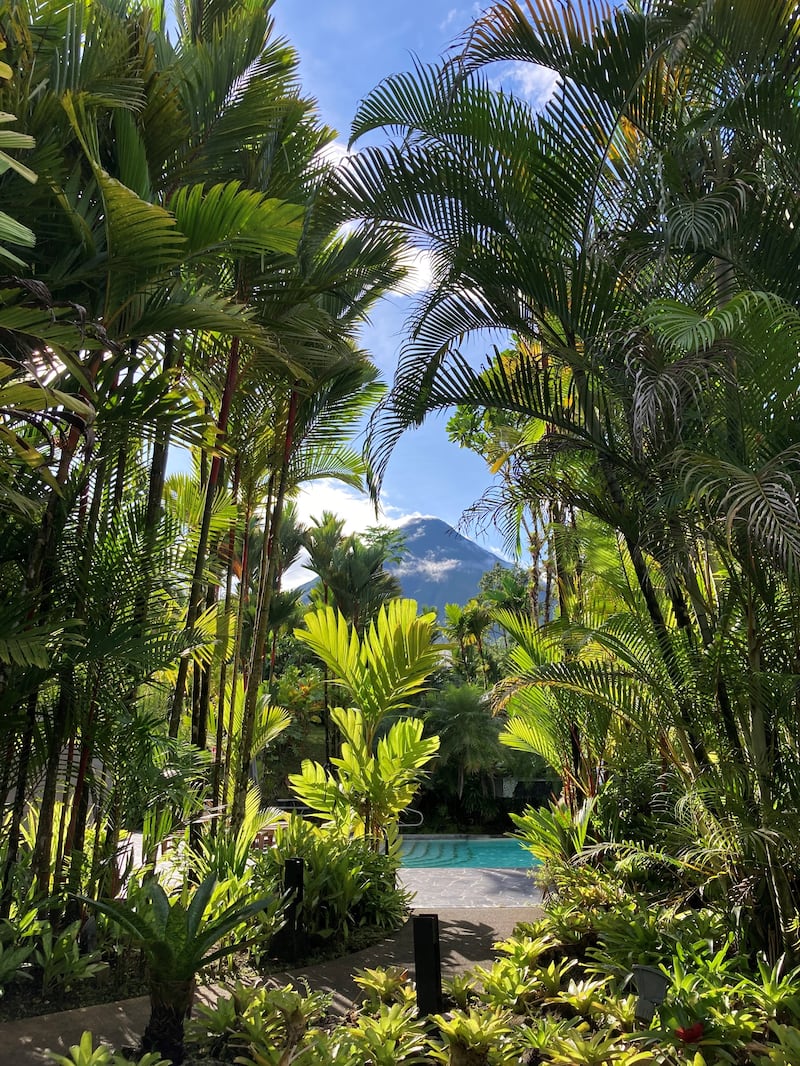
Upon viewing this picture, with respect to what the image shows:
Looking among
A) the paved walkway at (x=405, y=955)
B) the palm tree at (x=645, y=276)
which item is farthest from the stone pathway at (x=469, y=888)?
the palm tree at (x=645, y=276)

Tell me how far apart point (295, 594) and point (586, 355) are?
1832cm

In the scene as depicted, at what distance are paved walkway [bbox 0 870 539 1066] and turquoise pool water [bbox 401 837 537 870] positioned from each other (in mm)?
3607

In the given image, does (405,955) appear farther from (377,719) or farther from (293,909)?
(377,719)

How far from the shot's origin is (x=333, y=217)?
455 cm

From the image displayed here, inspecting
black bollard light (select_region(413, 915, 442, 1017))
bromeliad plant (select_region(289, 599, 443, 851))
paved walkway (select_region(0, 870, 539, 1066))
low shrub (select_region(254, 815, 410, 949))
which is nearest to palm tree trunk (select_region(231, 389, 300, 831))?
low shrub (select_region(254, 815, 410, 949))

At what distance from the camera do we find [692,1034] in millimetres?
2770

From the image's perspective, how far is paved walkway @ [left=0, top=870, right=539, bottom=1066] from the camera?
3.07m

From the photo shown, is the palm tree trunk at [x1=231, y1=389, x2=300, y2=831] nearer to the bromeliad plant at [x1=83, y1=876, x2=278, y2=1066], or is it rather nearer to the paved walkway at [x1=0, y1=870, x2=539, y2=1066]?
the paved walkway at [x1=0, y1=870, x2=539, y2=1066]

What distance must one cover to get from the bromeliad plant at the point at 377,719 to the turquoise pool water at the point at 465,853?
5.80 metres

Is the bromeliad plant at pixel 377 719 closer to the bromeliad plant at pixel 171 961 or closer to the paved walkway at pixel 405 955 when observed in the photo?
the paved walkway at pixel 405 955

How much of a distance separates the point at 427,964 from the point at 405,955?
1.62 meters

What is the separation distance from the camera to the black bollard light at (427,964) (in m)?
3.35

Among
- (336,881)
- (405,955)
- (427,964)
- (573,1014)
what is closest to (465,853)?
(336,881)

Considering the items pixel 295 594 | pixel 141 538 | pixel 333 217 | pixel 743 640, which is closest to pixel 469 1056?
pixel 743 640
